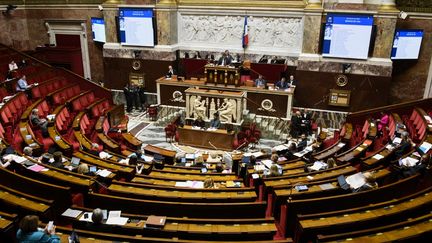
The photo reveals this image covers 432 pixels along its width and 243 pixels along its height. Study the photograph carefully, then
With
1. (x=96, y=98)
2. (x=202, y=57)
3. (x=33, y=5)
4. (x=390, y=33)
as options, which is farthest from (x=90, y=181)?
(x=33, y=5)

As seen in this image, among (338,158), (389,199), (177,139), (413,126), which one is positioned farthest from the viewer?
(177,139)

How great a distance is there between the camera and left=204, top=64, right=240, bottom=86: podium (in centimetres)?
1337

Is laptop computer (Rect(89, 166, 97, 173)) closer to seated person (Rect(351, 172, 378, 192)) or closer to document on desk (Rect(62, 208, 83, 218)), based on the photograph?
document on desk (Rect(62, 208, 83, 218))

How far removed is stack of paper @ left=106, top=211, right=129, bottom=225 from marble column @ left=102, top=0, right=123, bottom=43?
1232 centimetres

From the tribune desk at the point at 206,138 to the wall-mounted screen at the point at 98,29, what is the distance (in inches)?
304

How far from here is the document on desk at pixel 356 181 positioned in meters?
6.07

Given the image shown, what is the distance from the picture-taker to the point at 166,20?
49.9 feet

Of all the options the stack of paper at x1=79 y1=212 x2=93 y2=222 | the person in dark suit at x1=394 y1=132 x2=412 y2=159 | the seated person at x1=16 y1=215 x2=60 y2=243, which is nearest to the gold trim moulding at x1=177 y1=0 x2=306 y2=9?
the person in dark suit at x1=394 y1=132 x2=412 y2=159

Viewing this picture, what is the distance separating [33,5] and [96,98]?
7.32 m

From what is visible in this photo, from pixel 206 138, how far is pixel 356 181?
6.07 meters

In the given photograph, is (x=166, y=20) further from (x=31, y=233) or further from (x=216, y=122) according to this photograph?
(x=31, y=233)

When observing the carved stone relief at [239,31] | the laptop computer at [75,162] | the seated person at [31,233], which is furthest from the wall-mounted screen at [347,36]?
the seated person at [31,233]

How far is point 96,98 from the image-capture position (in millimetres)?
14367

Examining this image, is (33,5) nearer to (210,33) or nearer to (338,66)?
(210,33)
